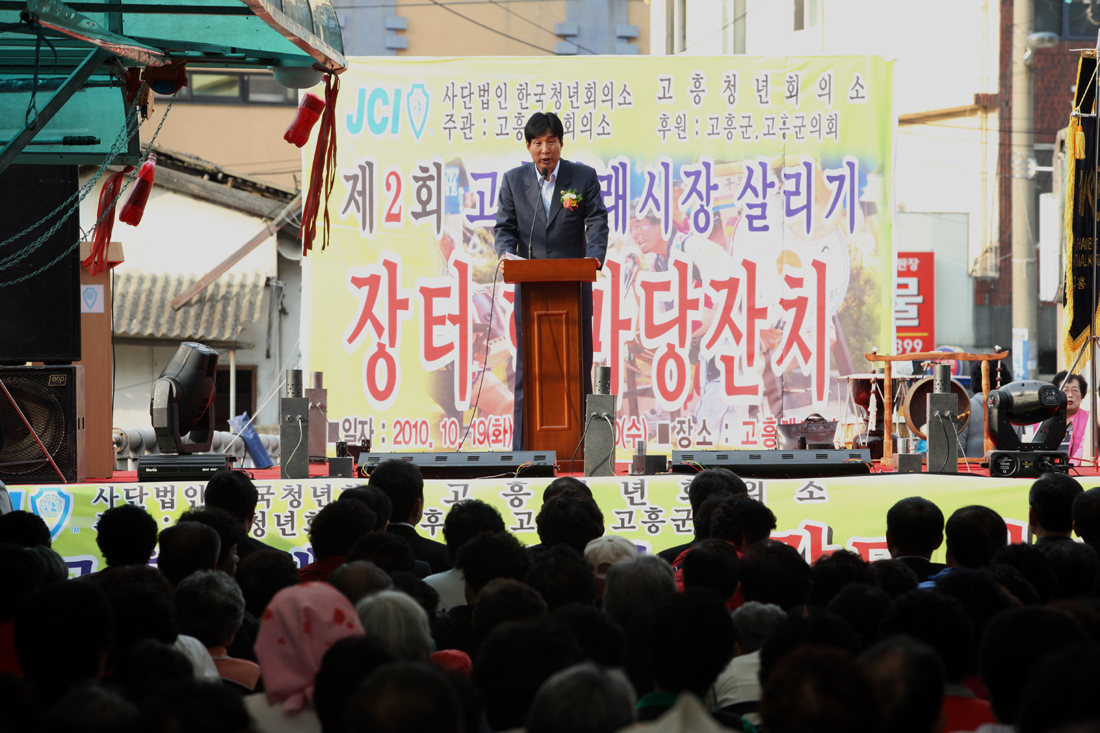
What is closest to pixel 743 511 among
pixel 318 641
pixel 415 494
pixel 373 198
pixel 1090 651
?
pixel 415 494

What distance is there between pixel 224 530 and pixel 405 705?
6.77 feet

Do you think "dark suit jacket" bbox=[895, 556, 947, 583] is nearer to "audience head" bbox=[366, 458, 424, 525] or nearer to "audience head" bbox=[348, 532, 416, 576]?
"audience head" bbox=[348, 532, 416, 576]

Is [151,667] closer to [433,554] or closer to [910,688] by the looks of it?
[910,688]

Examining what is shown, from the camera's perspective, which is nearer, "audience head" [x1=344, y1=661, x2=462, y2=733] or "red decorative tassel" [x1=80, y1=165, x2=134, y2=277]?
"audience head" [x1=344, y1=661, x2=462, y2=733]

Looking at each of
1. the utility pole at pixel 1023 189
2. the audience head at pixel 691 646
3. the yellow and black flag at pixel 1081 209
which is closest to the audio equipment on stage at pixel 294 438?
the audience head at pixel 691 646

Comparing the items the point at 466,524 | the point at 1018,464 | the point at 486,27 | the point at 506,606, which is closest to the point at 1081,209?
the point at 1018,464

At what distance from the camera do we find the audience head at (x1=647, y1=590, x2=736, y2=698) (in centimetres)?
204

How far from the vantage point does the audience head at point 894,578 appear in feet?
9.01

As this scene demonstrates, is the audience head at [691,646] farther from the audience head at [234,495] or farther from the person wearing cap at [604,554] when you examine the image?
the audience head at [234,495]

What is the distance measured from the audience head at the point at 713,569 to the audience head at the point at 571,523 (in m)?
0.67

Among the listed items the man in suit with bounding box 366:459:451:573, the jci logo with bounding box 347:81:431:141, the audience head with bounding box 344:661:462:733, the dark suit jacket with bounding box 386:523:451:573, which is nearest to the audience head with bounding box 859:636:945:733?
the audience head with bounding box 344:661:462:733

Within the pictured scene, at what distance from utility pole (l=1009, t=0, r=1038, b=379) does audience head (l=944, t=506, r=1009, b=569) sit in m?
15.1

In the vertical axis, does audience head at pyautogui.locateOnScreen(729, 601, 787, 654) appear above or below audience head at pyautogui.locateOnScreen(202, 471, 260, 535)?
below

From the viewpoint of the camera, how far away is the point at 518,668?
1.90 meters
